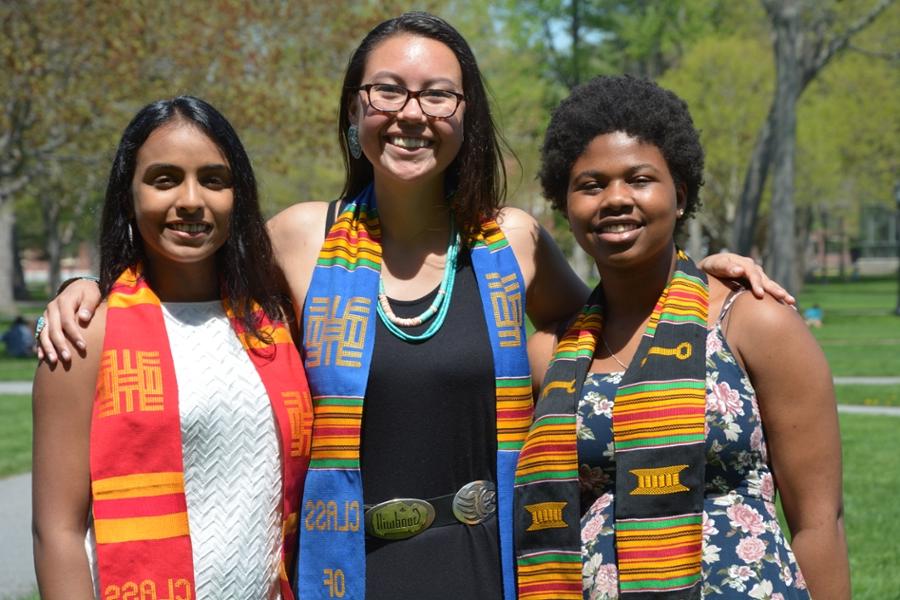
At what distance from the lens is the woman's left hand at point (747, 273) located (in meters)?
2.72

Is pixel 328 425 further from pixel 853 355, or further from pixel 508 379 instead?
pixel 853 355

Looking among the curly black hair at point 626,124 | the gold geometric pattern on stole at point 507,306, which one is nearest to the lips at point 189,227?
the gold geometric pattern on stole at point 507,306

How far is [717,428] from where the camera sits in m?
2.61

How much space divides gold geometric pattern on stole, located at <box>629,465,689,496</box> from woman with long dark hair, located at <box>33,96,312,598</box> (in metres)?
0.88

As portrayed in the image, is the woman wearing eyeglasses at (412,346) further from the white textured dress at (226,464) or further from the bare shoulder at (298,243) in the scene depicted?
the white textured dress at (226,464)

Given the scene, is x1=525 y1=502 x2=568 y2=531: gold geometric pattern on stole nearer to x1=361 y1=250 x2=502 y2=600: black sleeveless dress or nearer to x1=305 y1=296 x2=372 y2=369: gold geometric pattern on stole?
x1=361 y1=250 x2=502 y2=600: black sleeveless dress

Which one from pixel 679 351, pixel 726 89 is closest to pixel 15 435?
pixel 679 351

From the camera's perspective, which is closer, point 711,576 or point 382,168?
point 711,576

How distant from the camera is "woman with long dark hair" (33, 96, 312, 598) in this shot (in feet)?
8.51

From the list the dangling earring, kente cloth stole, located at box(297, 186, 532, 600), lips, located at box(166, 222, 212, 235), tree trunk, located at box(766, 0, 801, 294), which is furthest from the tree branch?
lips, located at box(166, 222, 212, 235)

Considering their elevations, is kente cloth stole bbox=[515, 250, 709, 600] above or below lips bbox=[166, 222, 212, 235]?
below

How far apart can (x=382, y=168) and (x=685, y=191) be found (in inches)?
32.1

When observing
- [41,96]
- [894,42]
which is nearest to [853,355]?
[41,96]

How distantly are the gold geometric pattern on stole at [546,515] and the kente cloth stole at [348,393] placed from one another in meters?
0.18
